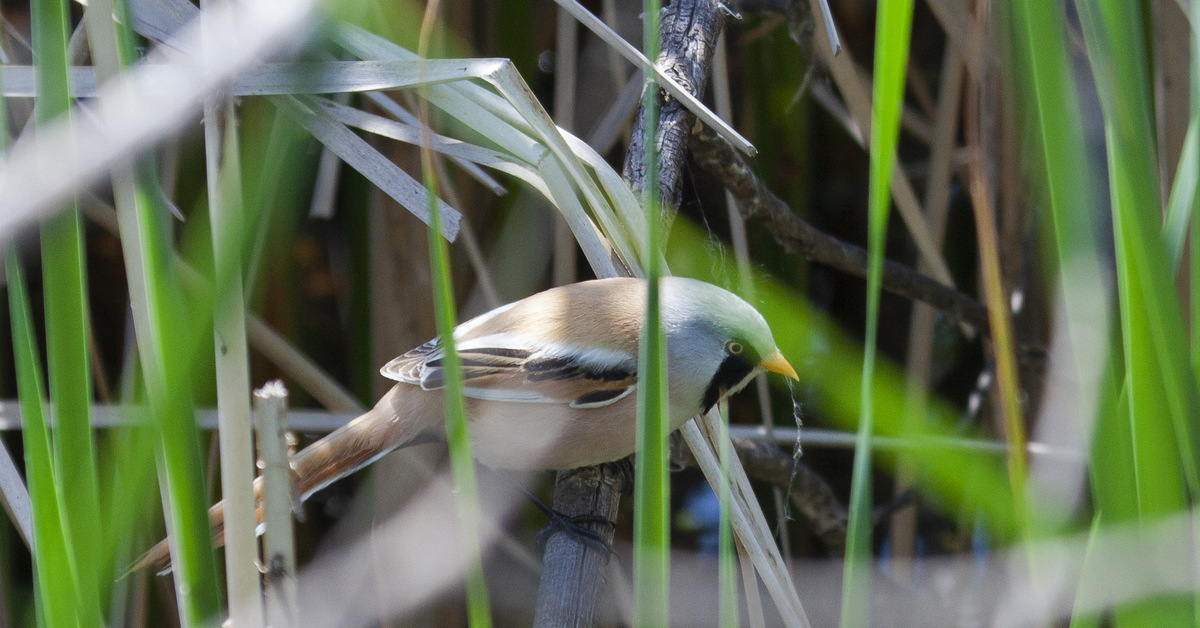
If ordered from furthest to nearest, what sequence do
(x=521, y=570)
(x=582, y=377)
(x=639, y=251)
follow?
(x=521, y=570)
(x=582, y=377)
(x=639, y=251)

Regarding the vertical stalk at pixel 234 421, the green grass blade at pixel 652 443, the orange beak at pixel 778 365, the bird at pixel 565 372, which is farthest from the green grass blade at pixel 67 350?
the orange beak at pixel 778 365

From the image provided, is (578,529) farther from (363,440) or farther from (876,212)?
(876,212)

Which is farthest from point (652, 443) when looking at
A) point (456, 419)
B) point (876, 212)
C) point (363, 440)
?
point (363, 440)

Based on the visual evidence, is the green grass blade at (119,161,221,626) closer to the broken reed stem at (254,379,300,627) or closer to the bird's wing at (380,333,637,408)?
the broken reed stem at (254,379,300,627)

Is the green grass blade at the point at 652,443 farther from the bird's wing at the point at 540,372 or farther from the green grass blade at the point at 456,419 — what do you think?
the bird's wing at the point at 540,372

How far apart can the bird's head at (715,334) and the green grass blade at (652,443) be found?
0.92 metres

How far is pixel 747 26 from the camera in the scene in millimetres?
2676

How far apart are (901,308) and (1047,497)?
2.24 meters

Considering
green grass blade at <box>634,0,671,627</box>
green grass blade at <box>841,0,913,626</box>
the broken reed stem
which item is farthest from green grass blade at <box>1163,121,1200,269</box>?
the broken reed stem

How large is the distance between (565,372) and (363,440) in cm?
43

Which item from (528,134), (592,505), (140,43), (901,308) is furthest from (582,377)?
(901,308)

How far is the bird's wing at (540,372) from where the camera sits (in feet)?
5.76

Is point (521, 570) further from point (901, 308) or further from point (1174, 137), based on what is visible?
point (1174, 137)

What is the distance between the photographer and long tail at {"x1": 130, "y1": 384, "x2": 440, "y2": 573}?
5.84 feet
